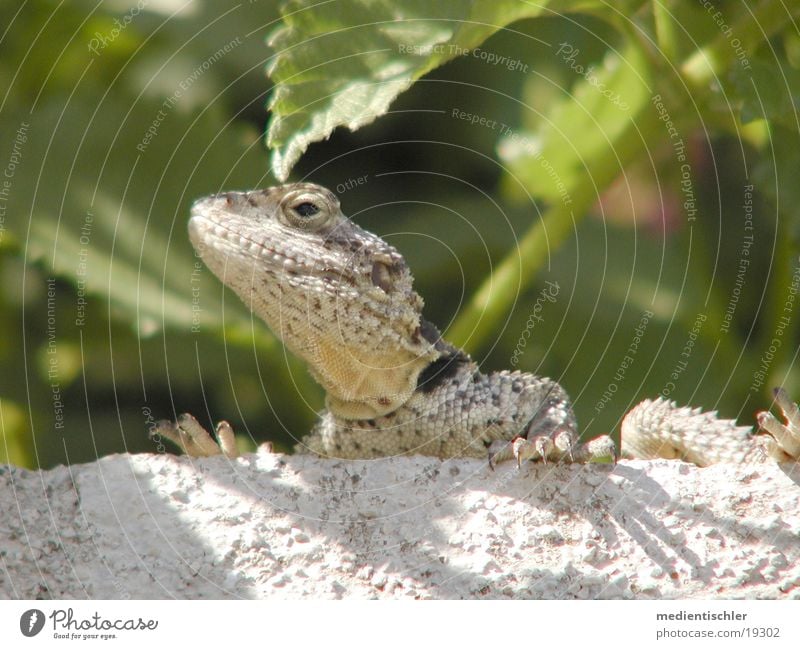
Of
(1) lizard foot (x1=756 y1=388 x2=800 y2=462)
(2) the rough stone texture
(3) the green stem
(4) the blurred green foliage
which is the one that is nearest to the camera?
(2) the rough stone texture

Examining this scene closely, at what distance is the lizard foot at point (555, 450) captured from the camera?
3994 mm

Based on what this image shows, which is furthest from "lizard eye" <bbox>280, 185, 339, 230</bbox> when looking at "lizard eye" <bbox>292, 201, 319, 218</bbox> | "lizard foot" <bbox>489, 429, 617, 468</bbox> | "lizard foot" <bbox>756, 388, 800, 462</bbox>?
"lizard foot" <bbox>756, 388, 800, 462</bbox>

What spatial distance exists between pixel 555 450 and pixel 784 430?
842 mm

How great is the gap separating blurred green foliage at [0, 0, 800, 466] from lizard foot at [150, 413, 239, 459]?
0.63 m

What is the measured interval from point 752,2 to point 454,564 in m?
2.97

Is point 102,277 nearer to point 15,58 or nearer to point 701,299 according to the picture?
point 15,58

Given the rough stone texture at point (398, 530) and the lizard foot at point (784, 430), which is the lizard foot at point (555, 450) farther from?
the lizard foot at point (784, 430)

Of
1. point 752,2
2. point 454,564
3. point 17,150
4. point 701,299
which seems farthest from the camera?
point 701,299

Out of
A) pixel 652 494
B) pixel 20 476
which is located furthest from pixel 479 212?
pixel 20 476

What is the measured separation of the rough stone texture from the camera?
381 centimetres

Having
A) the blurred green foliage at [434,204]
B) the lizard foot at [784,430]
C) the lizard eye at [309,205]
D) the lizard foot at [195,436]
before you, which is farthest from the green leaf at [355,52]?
the lizard foot at [784,430]

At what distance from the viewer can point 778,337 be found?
5637 mm

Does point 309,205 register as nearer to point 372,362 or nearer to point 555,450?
point 372,362

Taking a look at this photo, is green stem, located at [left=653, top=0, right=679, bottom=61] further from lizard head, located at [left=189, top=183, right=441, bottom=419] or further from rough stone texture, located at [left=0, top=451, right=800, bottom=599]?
rough stone texture, located at [left=0, top=451, right=800, bottom=599]
